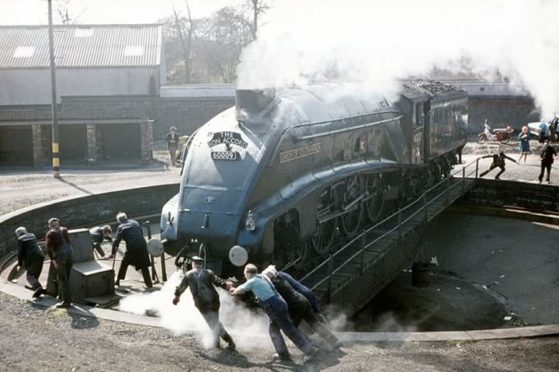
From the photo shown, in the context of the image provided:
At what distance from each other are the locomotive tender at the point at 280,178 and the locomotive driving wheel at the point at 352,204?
0.8 inches

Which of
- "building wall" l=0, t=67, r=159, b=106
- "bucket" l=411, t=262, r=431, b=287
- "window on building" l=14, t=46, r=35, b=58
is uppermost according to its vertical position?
"window on building" l=14, t=46, r=35, b=58

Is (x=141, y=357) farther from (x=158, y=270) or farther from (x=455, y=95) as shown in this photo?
(x=455, y=95)

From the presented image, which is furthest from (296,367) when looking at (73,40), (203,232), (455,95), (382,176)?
(73,40)

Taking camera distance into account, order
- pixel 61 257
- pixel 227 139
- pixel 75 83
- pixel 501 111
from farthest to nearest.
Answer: pixel 501 111, pixel 75 83, pixel 227 139, pixel 61 257

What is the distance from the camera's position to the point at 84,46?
38.4m

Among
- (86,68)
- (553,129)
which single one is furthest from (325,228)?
(86,68)

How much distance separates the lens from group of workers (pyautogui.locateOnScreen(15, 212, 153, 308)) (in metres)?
10.1

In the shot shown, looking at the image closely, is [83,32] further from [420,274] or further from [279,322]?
[279,322]

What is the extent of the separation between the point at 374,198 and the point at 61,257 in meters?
7.54

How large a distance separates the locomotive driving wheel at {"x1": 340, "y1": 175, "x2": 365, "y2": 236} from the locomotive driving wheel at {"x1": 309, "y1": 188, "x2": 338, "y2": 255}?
49cm

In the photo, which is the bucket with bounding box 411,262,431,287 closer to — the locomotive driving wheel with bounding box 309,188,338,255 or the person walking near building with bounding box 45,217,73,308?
the locomotive driving wheel with bounding box 309,188,338,255

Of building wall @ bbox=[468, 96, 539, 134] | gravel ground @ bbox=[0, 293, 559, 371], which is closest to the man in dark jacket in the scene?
gravel ground @ bbox=[0, 293, 559, 371]

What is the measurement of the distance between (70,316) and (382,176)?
27.8 feet

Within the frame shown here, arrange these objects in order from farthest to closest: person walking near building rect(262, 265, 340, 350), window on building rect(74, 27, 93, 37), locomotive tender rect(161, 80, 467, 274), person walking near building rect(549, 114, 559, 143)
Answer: window on building rect(74, 27, 93, 37) < person walking near building rect(549, 114, 559, 143) < locomotive tender rect(161, 80, 467, 274) < person walking near building rect(262, 265, 340, 350)
